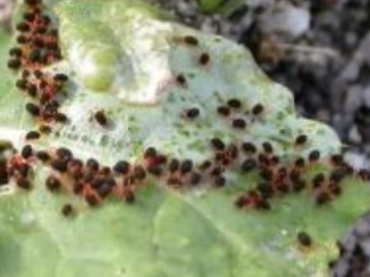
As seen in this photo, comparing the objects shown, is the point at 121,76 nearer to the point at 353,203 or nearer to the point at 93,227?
the point at 93,227

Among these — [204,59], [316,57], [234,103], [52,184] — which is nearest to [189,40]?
[204,59]

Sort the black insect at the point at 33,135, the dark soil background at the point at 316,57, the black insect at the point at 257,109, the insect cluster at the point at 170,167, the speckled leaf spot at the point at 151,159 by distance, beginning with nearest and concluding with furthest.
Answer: the speckled leaf spot at the point at 151,159
the insect cluster at the point at 170,167
the black insect at the point at 33,135
the black insect at the point at 257,109
the dark soil background at the point at 316,57

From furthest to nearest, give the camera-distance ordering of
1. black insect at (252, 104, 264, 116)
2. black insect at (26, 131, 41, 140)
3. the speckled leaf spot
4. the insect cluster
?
black insect at (252, 104, 264, 116)
black insect at (26, 131, 41, 140)
the insect cluster
the speckled leaf spot

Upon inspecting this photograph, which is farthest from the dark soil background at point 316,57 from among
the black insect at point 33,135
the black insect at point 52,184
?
the black insect at point 52,184

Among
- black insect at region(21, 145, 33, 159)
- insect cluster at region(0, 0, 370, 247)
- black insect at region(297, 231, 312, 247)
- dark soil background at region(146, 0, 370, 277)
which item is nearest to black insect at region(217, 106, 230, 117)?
insect cluster at region(0, 0, 370, 247)

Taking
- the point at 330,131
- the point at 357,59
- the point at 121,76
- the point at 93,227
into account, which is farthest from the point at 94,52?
the point at 357,59

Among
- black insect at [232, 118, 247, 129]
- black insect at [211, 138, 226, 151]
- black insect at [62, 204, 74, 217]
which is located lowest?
black insect at [62, 204, 74, 217]

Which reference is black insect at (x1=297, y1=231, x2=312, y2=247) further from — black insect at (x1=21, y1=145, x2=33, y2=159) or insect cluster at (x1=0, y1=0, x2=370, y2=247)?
black insect at (x1=21, y1=145, x2=33, y2=159)

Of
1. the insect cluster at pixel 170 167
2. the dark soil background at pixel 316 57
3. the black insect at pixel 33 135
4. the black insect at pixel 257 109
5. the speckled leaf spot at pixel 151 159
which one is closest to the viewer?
the speckled leaf spot at pixel 151 159

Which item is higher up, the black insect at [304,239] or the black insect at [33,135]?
the black insect at [33,135]

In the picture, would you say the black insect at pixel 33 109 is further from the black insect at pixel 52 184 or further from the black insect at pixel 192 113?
the black insect at pixel 192 113
